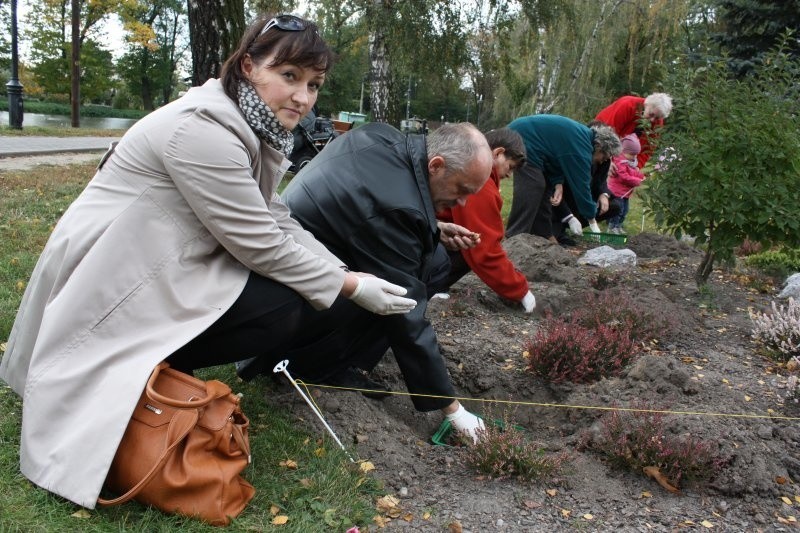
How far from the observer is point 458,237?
12.4 feet

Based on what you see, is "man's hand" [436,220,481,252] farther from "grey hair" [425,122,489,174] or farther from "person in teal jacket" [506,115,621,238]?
"person in teal jacket" [506,115,621,238]

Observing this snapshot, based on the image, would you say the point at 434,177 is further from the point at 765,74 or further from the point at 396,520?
the point at 765,74

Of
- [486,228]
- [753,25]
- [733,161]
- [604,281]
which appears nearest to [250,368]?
[486,228]

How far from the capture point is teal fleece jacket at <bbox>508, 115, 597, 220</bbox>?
6176 millimetres

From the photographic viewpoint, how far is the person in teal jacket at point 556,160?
20.3ft

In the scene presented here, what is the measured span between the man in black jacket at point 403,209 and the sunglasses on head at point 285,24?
0.63 m

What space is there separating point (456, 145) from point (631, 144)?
5543 mm

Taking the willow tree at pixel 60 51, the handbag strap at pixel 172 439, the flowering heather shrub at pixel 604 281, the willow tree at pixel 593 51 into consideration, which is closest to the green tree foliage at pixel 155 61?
the willow tree at pixel 60 51

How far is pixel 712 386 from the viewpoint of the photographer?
3.45 meters

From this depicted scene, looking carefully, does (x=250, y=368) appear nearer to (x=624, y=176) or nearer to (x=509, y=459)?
(x=509, y=459)

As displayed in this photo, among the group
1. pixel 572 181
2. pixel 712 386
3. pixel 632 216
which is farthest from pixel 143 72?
pixel 712 386

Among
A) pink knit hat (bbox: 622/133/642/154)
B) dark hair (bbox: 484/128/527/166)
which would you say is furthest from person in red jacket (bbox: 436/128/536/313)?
pink knit hat (bbox: 622/133/642/154)

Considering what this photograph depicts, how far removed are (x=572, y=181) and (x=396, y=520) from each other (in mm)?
4550

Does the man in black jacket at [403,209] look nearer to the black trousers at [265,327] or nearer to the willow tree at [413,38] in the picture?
the black trousers at [265,327]
